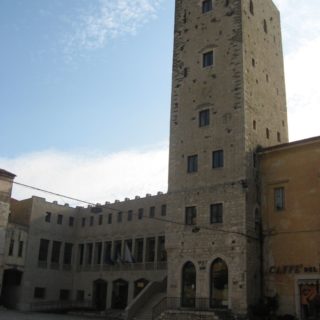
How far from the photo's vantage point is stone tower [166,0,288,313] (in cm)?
3083

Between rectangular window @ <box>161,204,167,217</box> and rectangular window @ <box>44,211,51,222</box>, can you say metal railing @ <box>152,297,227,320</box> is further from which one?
rectangular window @ <box>44,211,51,222</box>

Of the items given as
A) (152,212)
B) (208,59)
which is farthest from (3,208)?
(208,59)

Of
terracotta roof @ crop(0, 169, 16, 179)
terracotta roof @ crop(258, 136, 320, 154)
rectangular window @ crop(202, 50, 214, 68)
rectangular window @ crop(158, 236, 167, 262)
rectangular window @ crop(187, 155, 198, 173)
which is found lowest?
rectangular window @ crop(158, 236, 167, 262)

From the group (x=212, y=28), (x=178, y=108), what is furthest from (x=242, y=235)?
(x=212, y=28)

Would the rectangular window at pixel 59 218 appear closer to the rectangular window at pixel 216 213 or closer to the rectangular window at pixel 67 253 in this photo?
the rectangular window at pixel 67 253

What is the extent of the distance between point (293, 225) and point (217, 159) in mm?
6607

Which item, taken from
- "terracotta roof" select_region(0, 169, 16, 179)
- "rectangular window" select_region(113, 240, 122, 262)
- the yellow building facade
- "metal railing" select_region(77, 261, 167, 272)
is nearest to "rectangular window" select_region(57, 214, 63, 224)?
"metal railing" select_region(77, 261, 167, 272)

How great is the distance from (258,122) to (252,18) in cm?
826

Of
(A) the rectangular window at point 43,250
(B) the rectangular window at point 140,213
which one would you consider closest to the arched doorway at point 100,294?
(A) the rectangular window at point 43,250

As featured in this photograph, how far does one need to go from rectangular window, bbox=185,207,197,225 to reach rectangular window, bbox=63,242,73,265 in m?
26.5

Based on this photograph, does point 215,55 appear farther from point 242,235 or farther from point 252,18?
point 242,235

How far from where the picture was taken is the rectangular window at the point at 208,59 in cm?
3569

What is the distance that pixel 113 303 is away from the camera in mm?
50188

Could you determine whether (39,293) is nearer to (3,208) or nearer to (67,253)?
(67,253)
